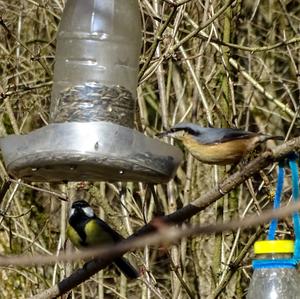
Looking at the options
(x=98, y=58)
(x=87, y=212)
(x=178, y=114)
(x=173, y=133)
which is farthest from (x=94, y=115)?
(x=178, y=114)

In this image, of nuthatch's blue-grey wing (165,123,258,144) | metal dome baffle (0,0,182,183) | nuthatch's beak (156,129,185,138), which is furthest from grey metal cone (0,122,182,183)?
nuthatch's beak (156,129,185,138)

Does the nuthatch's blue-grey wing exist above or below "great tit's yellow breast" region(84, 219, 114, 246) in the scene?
above

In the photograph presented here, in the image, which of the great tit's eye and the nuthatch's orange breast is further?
the great tit's eye

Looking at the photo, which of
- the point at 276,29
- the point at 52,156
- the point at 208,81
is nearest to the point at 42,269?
the point at 208,81

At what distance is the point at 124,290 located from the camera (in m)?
5.30

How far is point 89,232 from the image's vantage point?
4363mm

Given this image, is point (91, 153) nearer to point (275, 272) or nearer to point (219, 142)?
point (275, 272)

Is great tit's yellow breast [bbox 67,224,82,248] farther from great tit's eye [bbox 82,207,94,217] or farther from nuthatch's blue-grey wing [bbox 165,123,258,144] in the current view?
nuthatch's blue-grey wing [bbox 165,123,258,144]

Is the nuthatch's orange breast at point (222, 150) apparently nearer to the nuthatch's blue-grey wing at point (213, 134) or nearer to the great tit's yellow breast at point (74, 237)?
the nuthatch's blue-grey wing at point (213, 134)

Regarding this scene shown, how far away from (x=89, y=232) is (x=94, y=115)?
68.4 inches

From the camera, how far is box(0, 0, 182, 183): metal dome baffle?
2424mm

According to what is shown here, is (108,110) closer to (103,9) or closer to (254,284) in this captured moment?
(103,9)

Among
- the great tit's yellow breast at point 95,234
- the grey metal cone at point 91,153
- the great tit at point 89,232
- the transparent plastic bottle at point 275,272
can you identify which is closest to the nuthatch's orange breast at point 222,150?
the great tit at point 89,232

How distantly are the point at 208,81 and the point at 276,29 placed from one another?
165 cm
